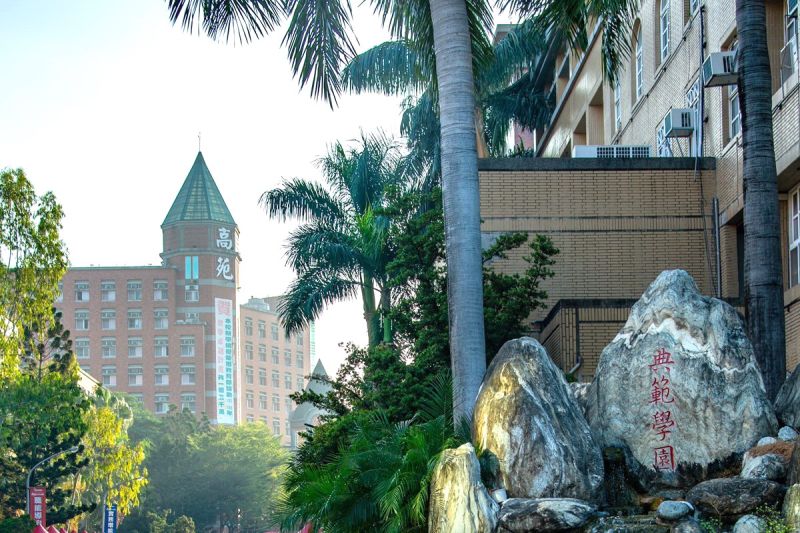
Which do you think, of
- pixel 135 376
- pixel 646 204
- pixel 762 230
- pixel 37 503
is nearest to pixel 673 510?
pixel 762 230

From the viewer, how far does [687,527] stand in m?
12.8

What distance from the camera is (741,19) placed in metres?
16.8

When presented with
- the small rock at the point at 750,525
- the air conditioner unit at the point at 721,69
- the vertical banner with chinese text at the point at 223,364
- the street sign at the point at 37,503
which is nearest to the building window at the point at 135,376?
the vertical banner with chinese text at the point at 223,364

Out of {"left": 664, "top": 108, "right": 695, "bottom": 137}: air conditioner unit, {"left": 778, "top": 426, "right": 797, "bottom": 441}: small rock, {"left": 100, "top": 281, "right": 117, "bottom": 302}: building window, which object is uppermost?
{"left": 100, "top": 281, "right": 117, "bottom": 302}: building window

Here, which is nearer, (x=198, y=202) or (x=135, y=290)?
(x=135, y=290)

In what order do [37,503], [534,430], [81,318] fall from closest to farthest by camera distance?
1. [534,430]
2. [37,503]
3. [81,318]

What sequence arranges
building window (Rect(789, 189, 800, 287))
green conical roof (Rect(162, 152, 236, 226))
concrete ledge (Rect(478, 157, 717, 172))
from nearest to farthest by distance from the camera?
building window (Rect(789, 189, 800, 287)) < concrete ledge (Rect(478, 157, 717, 172)) < green conical roof (Rect(162, 152, 236, 226))

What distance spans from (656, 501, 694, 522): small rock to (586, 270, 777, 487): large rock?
1186 mm

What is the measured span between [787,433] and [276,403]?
156301 millimetres

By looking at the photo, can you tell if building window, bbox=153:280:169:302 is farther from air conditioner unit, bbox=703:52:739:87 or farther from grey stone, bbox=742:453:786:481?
grey stone, bbox=742:453:786:481

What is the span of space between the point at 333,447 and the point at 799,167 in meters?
8.49

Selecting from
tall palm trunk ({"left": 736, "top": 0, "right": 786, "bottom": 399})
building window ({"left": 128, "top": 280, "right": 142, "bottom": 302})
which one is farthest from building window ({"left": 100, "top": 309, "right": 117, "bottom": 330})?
tall palm trunk ({"left": 736, "top": 0, "right": 786, "bottom": 399})

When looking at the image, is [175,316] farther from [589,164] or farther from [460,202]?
[460,202]

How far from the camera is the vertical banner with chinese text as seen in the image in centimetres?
14188
